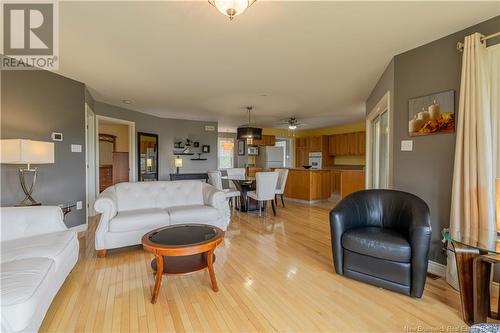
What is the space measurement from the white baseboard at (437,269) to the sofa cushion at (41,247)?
11.4ft

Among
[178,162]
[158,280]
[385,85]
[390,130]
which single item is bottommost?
[158,280]

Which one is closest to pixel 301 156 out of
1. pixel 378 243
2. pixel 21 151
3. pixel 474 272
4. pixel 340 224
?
pixel 340 224

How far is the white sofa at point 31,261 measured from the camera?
4.35 feet

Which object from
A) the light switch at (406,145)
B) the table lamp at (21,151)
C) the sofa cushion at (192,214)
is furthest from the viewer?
the sofa cushion at (192,214)

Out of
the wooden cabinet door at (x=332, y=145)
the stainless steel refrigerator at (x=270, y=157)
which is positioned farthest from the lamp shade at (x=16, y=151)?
the wooden cabinet door at (x=332, y=145)

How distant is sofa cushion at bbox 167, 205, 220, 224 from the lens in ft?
10.6

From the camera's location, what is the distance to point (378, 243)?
216cm

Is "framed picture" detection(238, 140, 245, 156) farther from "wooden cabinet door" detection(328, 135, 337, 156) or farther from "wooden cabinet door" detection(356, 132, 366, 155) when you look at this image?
"wooden cabinet door" detection(356, 132, 366, 155)

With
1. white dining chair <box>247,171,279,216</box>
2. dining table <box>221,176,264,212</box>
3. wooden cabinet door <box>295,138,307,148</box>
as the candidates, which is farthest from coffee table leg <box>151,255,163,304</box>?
wooden cabinet door <box>295,138,307,148</box>

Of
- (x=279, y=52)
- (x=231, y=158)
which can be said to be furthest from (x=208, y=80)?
(x=231, y=158)

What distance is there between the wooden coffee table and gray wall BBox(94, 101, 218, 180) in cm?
436

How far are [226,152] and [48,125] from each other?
654 centimetres

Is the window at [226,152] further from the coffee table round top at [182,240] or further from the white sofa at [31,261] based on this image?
the white sofa at [31,261]

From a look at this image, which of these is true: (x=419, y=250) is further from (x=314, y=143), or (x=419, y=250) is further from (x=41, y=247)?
(x=314, y=143)
